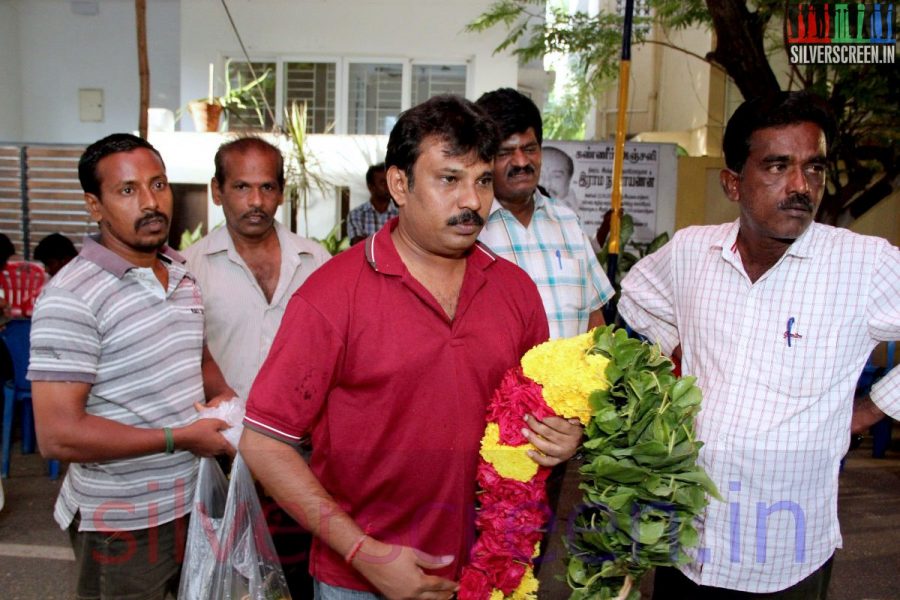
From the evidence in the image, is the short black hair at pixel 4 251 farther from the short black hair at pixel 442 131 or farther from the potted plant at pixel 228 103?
the short black hair at pixel 442 131

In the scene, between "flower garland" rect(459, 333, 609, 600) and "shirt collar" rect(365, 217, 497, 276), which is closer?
"flower garland" rect(459, 333, 609, 600)

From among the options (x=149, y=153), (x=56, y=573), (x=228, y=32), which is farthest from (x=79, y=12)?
(x=149, y=153)

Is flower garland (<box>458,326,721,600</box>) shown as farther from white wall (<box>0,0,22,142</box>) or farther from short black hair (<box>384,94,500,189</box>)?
white wall (<box>0,0,22,142</box>)

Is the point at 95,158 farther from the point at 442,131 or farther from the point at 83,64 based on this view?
the point at 83,64

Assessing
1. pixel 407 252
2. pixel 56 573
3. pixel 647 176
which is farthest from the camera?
pixel 647 176

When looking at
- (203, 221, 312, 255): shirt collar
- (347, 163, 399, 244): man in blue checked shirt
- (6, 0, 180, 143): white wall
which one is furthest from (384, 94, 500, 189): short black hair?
(6, 0, 180, 143): white wall

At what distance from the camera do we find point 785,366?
2445 mm

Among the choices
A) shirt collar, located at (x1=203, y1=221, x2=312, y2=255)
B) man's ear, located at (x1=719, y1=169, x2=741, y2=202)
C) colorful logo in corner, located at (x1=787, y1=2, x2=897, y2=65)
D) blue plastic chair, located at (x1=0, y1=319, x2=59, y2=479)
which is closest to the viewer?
man's ear, located at (x1=719, y1=169, x2=741, y2=202)

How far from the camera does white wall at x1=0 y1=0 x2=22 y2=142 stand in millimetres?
13289

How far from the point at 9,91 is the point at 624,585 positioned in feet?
47.6

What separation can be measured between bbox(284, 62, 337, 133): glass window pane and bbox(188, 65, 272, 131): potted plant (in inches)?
13.1

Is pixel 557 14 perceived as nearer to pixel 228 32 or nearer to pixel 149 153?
pixel 228 32

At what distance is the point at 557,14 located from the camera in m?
9.97

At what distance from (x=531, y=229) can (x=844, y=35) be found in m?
4.52
